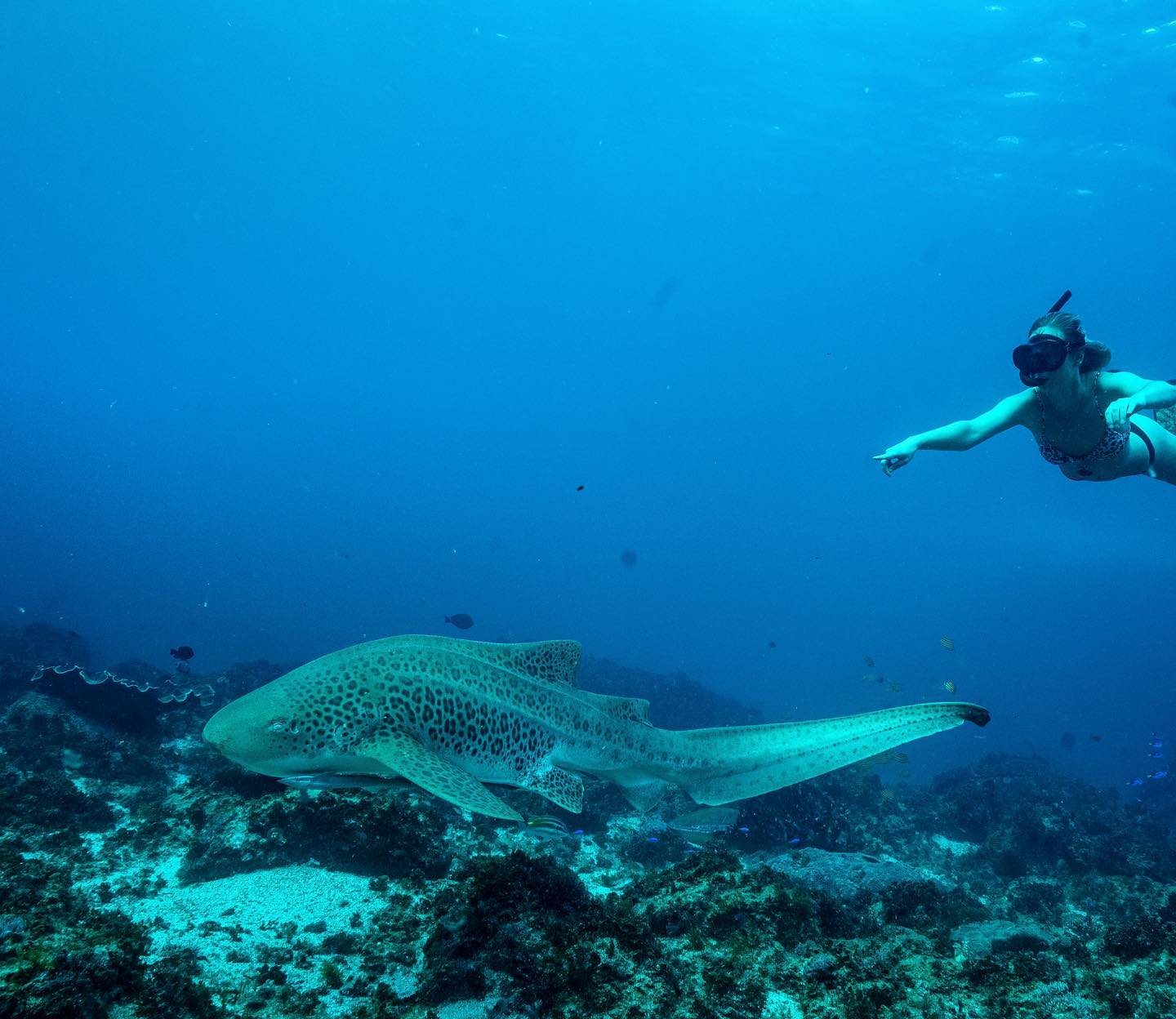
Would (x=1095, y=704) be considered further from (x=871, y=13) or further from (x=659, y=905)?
(x=659, y=905)

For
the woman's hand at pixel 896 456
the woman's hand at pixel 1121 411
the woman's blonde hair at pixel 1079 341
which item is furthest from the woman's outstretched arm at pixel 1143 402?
the woman's hand at pixel 896 456

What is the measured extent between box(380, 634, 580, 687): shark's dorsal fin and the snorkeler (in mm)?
4374

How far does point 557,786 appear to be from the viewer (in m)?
5.34

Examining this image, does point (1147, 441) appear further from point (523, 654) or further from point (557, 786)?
point (557, 786)

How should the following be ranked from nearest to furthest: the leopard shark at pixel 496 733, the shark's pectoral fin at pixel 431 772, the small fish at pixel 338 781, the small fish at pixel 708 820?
the shark's pectoral fin at pixel 431 772
the leopard shark at pixel 496 733
the small fish at pixel 338 781
the small fish at pixel 708 820

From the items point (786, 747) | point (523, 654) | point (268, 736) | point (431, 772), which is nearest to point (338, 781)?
point (268, 736)

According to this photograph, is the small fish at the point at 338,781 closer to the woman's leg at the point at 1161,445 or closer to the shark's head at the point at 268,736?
the shark's head at the point at 268,736

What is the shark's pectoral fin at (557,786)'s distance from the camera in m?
5.25

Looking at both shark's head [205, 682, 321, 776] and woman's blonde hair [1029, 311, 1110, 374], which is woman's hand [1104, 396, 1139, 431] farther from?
shark's head [205, 682, 321, 776]

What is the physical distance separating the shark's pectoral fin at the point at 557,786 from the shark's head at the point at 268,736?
187 centimetres

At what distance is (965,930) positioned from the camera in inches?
269

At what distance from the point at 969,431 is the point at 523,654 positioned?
671 centimetres

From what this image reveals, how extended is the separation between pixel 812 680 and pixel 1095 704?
99.6 m

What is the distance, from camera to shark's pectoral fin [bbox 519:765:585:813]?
5.25m
